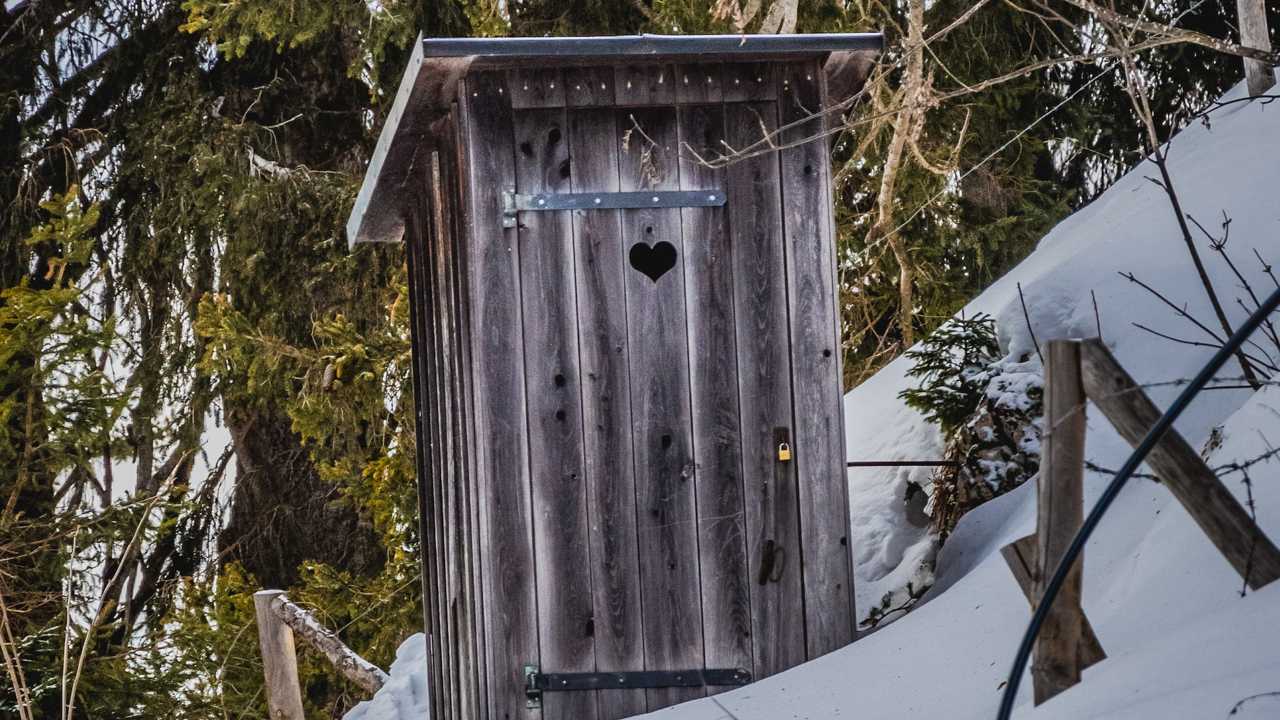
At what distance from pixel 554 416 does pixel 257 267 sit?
8174 mm

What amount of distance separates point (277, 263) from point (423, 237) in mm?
6593

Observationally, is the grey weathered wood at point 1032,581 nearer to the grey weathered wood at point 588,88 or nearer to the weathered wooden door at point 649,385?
the weathered wooden door at point 649,385

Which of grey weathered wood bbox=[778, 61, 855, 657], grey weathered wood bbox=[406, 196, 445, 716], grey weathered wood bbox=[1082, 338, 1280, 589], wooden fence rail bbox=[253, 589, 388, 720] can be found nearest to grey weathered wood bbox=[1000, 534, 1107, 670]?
grey weathered wood bbox=[1082, 338, 1280, 589]

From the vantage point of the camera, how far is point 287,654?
7.82 meters

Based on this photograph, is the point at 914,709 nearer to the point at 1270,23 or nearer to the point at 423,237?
the point at 423,237

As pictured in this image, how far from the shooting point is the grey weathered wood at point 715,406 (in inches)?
190

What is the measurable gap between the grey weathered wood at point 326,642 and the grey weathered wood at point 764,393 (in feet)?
A: 11.8

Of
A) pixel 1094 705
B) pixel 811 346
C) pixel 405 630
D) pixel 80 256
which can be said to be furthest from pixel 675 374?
pixel 405 630

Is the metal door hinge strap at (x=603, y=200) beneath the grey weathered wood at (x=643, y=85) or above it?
beneath

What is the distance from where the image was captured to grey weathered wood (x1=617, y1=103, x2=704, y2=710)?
480cm

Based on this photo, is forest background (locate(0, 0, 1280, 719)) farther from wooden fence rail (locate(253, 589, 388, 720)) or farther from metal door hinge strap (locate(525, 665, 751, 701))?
metal door hinge strap (locate(525, 665, 751, 701))

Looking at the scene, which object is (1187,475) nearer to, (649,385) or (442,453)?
(649,385)

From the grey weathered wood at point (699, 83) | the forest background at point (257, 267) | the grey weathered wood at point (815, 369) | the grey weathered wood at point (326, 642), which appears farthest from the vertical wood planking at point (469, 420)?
the forest background at point (257, 267)

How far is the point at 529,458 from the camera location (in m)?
4.75
